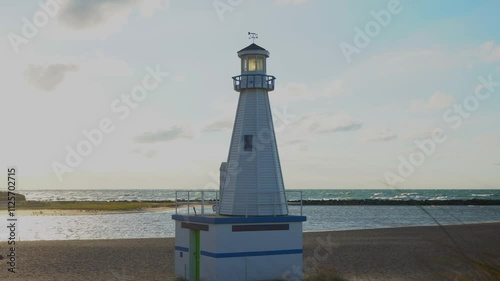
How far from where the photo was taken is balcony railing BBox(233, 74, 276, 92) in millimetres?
18969

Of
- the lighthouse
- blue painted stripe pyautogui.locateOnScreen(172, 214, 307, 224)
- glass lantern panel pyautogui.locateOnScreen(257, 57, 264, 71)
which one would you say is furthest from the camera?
glass lantern panel pyautogui.locateOnScreen(257, 57, 264, 71)

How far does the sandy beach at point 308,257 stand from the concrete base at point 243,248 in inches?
112

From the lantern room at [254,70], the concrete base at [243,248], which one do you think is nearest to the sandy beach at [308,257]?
the concrete base at [243,248]

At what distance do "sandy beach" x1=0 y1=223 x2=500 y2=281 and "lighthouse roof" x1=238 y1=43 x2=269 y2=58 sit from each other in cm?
819

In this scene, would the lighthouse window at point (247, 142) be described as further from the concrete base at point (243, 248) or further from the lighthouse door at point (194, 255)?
the lighthouse door at point (194, 255)

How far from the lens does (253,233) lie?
17.5 meters

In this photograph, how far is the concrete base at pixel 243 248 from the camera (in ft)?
55.8

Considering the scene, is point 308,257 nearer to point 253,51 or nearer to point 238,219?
point 238,219

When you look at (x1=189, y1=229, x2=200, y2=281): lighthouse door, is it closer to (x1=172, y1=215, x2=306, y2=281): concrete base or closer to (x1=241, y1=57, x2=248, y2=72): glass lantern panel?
(x1=172, y1=215, x2=306, y2=281): concrete base

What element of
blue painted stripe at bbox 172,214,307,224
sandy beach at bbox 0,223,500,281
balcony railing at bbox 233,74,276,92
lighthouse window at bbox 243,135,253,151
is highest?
balcony railing at bbox 233,74,276,92

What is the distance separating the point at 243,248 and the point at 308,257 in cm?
1163

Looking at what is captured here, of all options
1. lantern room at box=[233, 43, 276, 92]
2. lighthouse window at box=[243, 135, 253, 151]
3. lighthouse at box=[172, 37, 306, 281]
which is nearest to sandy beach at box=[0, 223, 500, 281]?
lighthouse at box=[172, 37, 306, 281]

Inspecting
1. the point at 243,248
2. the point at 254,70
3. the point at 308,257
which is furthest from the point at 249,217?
the point at 308,257

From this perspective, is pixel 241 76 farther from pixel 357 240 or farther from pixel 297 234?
pixel 357 240
